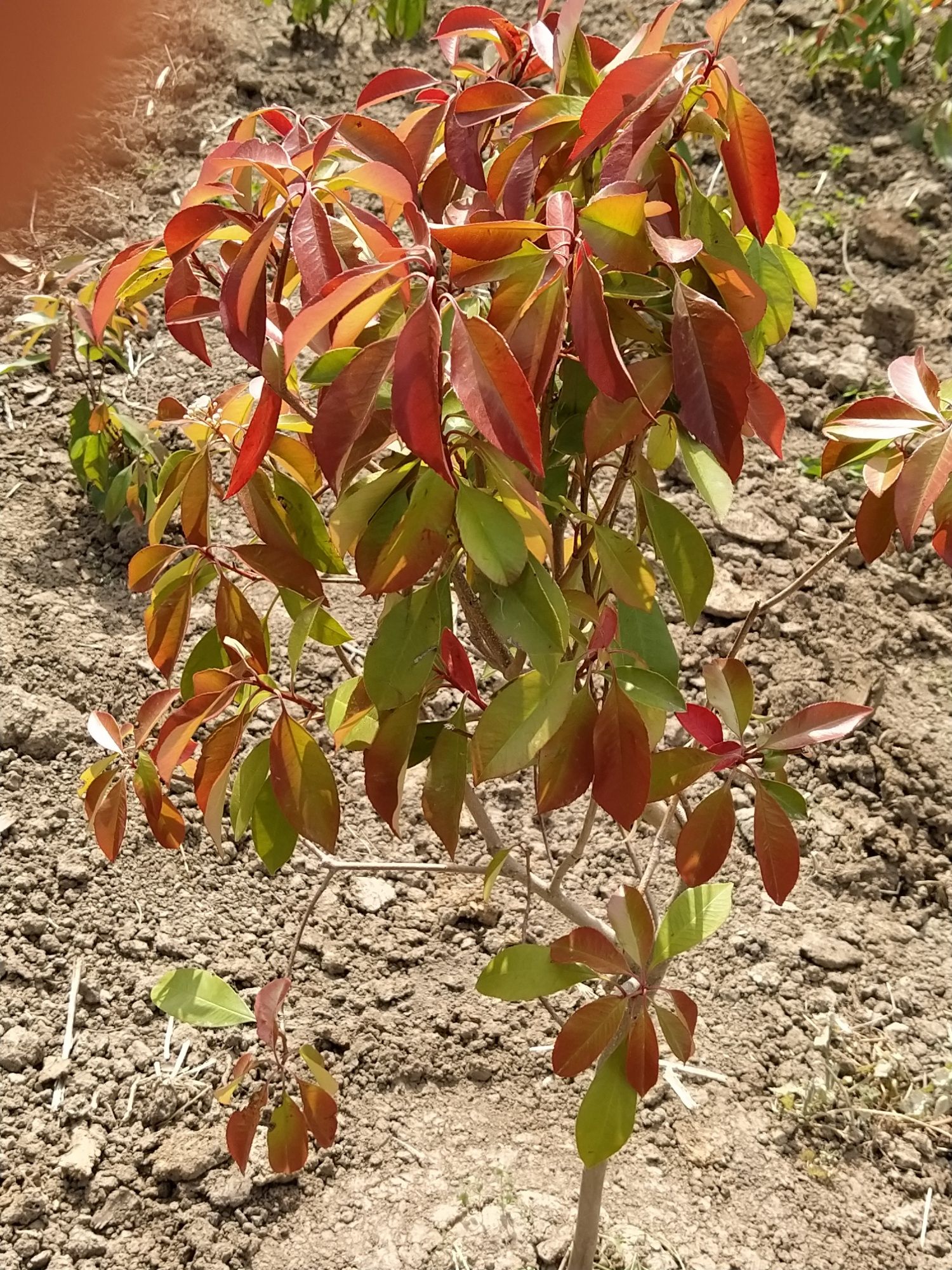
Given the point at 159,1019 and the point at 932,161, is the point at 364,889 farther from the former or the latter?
the point at 932,161

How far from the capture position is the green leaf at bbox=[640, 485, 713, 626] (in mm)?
1010

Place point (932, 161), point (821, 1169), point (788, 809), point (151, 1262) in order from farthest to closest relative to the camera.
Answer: point (932, 161)
point (821, 1169)
point (151, 1262)
point (788, 809)

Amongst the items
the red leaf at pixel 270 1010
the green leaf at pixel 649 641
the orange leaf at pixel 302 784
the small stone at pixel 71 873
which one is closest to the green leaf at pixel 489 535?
the green leaf at pixel 649 641

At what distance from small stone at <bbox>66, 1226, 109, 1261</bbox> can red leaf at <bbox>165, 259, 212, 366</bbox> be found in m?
1.33

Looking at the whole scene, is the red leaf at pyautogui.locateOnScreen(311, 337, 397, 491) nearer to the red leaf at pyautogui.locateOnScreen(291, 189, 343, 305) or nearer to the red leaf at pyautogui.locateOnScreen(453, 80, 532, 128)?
the red leaf at pyautogui.locateOnScreen(291, 189, 343, 305)

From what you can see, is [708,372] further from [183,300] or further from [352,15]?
[352,15]

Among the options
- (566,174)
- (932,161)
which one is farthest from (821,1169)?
(932,161)

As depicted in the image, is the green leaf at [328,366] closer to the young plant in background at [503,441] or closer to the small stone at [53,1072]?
the young plant in background at [503,441]

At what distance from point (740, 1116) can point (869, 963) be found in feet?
1.34

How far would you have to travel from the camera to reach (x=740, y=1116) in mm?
1819

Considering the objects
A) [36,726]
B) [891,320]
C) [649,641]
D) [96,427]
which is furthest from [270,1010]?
[891,320]

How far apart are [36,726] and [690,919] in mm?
1465

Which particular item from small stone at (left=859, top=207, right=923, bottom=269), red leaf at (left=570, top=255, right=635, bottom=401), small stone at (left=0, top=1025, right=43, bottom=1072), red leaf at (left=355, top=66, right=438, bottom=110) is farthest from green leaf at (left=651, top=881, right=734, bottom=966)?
small stone at (left=859, top=207, right=923, bottom=269)

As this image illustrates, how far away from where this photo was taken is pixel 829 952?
6.64 feet
